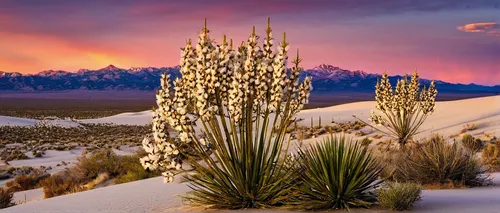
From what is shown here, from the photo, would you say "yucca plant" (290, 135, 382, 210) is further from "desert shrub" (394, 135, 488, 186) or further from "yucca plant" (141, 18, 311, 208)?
"desert shrub" (394, 135, 488, 186)

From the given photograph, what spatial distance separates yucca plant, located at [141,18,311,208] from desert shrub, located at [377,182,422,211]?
60.1 inches

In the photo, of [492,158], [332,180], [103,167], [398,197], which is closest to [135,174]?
[103,167]

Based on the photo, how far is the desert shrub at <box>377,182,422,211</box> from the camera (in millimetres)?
8766

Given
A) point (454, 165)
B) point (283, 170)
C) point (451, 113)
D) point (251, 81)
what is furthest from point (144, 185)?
point (451, 113)

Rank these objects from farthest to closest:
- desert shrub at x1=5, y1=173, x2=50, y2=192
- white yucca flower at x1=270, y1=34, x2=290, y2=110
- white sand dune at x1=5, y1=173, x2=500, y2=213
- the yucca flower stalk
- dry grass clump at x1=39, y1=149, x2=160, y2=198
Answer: desert shrub at x1=5, y1=173, x2=50, y2=192, the yucca flower stalk, dry grass clump at x1=39, y1=149, x2=160, y2=198, white sand dune at x1=5, y1=173, x2=500, y2=213, white yucca flower at x1=270, y1=34, x2=290, y2=110

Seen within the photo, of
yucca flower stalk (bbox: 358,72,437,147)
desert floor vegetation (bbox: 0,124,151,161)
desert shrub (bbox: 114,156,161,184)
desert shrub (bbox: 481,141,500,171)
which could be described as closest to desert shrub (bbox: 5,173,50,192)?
desert shrub (bbox: 114,156,161,184)

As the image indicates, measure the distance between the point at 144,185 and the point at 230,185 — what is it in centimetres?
544

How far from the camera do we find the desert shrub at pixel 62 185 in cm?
1834

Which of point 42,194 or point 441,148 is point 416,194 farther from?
point 42,194

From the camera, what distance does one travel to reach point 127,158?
22578 mm

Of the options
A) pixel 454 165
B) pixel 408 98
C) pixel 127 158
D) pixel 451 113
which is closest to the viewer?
pixel 454 165

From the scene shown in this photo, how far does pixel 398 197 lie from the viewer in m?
8.76

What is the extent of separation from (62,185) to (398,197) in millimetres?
13707

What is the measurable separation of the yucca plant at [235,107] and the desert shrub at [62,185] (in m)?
9.80
